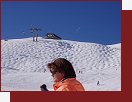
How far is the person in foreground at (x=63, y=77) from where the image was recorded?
3.41 meters

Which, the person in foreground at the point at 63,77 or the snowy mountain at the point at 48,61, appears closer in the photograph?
the person in foreground at the point at 63,77

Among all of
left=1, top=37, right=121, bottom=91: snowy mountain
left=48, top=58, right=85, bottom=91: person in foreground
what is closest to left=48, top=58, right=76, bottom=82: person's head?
left=48, top=58, right=85, bottom=91: person in foreground

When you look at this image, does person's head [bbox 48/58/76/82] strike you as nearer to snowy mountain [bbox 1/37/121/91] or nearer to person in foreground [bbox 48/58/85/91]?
person in foreground [bbox 48/58/85/91]

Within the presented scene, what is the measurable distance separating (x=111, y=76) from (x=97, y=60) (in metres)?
5.39

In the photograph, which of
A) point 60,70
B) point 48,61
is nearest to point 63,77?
point 60,70

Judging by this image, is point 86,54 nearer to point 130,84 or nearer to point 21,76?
point 21,76

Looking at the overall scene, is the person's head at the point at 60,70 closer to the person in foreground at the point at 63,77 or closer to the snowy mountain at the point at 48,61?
the person in foreground at the point at 63,77

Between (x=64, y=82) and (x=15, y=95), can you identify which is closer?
(x=64, y=82)

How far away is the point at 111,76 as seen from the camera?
16.0 metres

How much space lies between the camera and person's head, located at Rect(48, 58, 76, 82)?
11.4 ft

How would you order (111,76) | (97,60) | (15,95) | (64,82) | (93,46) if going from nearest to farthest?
(64,82) → (15,95) → (111,76) → (97,60) → (93,46)

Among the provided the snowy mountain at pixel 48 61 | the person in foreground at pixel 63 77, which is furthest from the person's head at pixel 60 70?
the snowy mountain at pixel 48 61

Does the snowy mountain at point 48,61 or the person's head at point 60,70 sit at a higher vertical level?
the snowy mountain at point 48,61

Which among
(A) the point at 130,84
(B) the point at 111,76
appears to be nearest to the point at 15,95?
(A) the point at 130,84
